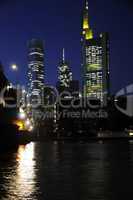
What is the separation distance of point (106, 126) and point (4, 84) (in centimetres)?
5245

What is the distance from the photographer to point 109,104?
154 meters

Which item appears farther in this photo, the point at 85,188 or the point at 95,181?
the point at 95,181

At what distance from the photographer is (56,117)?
159125 millimetres

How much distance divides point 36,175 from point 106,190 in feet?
18.0

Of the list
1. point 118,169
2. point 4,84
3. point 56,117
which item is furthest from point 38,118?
point 118,169

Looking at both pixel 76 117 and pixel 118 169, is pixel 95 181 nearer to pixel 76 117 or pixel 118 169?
pixel 118 169

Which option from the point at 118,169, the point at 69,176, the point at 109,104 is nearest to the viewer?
the point at 69,176

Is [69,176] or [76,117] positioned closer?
[69,176]

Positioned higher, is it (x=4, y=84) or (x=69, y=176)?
(x=4, y=84)

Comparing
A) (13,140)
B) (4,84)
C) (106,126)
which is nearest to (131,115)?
(106,126)

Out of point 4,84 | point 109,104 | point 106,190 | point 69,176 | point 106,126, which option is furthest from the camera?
point 109,104

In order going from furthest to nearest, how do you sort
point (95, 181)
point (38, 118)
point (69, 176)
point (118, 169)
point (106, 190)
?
point (38, 118) < point (118, 169) < point (69, 176) < point (95, 181) < point (106, 190)

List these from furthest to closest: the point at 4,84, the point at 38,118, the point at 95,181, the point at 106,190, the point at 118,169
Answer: the point at 38,118 < the point at 4,84 < the point at 118,169 < the point at 95,181 < the point at 106,190

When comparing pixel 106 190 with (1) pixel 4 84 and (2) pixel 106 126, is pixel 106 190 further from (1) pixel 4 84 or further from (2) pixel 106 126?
(2) pixel 106 126
